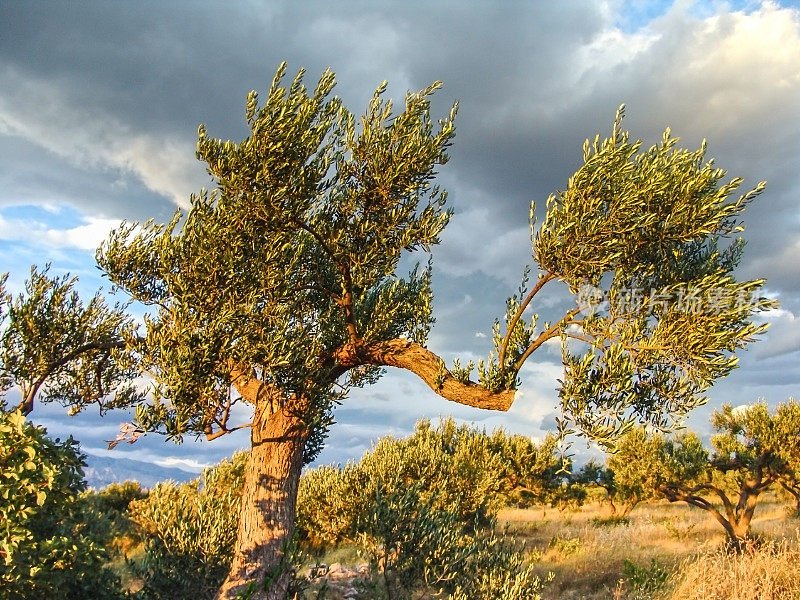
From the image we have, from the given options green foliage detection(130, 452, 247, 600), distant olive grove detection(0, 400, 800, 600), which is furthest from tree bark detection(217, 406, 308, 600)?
green foliage detection(130, 452, 247, 600)

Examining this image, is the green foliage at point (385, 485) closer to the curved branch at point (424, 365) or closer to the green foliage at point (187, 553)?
the green foliage at point (187, 553)

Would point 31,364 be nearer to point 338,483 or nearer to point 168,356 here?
point 168,356

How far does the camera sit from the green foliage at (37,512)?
7.43 m

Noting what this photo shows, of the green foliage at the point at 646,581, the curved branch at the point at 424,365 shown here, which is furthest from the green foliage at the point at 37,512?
the green foliage at the point at 646,581

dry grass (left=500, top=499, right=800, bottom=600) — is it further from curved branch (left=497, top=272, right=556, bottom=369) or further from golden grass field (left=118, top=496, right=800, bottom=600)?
curved branch (left=497, top=272, right=556, bottom=369)

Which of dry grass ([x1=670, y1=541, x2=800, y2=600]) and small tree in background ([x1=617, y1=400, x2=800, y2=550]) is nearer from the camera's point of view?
dry grass ([x1=670, y1=541, x2=800, y2=600])

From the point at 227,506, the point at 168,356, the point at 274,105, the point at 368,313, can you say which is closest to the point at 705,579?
the point at 368,313

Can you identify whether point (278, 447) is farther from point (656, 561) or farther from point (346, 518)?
point (656, 561)

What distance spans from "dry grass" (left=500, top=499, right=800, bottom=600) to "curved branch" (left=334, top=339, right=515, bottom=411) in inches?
243

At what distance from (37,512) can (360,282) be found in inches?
289

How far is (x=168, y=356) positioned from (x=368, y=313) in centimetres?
499

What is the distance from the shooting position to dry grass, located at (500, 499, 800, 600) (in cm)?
1570

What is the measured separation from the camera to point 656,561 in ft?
73.0

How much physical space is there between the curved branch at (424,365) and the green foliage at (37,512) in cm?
609
